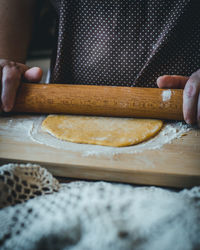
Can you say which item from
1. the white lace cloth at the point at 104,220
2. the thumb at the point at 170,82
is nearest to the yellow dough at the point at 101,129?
the thumb at the point at 170,82

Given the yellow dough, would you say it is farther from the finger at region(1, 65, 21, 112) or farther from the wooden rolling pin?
the finger at region(1, 65, 21, 112)

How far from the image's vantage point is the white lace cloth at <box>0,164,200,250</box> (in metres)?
0.48

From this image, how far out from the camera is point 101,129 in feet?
2.97

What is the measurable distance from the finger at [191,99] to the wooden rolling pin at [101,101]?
0.04m

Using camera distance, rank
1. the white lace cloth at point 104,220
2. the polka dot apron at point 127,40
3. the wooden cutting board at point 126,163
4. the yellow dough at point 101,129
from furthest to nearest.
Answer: the polka dot apron at point 127,40
the yellow dough at point 101,129
the wooden cutting board at point 126,163
the white lace cloth at point 104,220

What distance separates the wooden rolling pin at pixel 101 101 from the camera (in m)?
0.93

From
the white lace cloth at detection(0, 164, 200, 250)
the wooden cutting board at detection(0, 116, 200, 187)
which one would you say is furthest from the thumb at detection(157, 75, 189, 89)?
the white lace cloth at detection(0, 164, 200, 250)

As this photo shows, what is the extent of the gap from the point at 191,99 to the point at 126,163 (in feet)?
1.25

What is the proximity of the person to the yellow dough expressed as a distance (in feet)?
0.70

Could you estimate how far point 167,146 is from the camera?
31.6 inches

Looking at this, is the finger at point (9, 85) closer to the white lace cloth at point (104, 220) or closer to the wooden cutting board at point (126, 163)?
the wooden cutting board at point (126, 163)

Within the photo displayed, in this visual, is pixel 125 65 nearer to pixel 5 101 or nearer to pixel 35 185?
pixel 5 101

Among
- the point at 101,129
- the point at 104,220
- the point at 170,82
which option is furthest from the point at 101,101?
the point at 104,220

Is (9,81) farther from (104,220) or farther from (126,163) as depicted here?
(104,220)
